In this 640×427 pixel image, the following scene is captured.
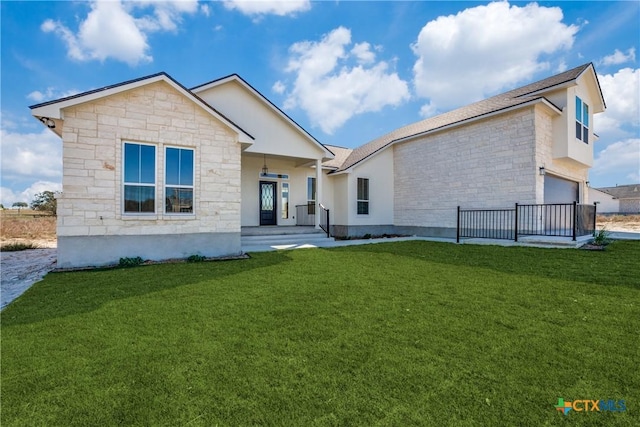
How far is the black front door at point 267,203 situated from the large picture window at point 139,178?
633 centimetres

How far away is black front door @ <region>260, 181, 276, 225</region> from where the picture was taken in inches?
549

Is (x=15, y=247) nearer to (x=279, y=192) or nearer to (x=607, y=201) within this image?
(x=279, y=192)

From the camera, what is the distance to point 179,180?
8164 mm

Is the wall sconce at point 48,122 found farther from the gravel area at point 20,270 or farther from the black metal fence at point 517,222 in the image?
the black metal fence at point 517,222

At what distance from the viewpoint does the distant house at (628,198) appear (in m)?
40.7

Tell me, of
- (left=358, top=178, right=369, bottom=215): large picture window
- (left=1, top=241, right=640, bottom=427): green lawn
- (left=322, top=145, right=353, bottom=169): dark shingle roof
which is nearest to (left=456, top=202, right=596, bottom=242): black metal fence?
(left=358, top=178, right=369, bottom=215): large picture window

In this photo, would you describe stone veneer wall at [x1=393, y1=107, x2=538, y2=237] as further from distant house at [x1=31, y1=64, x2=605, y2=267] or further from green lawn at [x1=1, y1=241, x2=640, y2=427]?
green lawn at [x1=1, y1=241, x2=640, y2=427]

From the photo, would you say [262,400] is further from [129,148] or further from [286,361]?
[129,148]

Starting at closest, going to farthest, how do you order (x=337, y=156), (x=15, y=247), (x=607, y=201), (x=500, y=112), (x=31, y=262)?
(x=31, y=262), (x=15, y=247), (x=500, y=112), (x=337, y=156), (x=607, y=201)

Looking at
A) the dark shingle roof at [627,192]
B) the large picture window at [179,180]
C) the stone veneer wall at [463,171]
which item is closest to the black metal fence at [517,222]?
the stone veneer wall at [463,171]

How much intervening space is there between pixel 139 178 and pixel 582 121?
58.2 feet

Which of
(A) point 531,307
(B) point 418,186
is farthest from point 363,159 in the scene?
(A) point 531,307

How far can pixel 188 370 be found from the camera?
2.50 meters

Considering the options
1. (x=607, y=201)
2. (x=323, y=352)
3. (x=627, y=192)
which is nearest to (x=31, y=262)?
(x=323, y=352)
